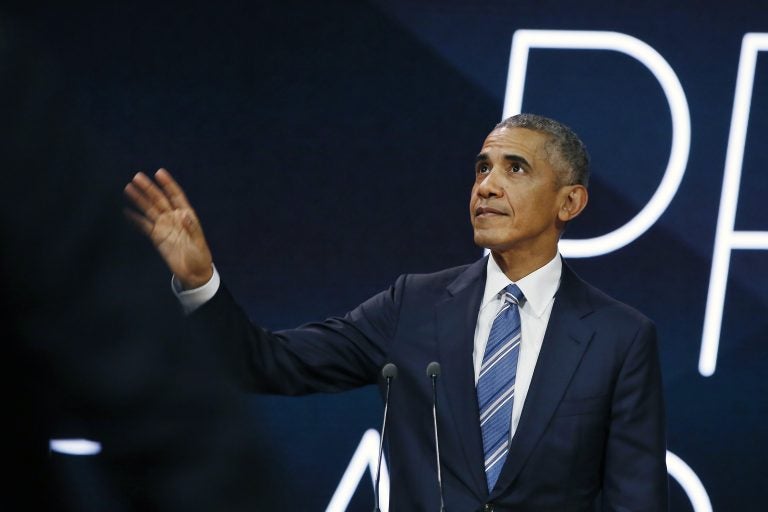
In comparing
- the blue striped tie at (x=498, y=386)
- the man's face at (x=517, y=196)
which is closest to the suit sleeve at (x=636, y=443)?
the blue striped tie at (x=498, y=386)

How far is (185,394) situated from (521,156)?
89.7 inches

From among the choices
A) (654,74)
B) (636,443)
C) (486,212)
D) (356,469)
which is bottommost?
(356,469)

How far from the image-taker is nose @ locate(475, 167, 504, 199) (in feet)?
9.40

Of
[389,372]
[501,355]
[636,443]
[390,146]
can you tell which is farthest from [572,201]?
[390,146]

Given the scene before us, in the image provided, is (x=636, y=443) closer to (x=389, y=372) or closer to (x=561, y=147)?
(x=389, y=372)

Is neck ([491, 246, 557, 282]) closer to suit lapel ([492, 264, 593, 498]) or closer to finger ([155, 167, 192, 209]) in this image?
suit lapel ([492, 264, 593, 498])

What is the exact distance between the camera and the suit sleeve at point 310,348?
2615 millimetres

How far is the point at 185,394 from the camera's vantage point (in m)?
0.68

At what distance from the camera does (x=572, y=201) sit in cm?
297

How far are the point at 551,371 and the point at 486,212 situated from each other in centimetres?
42

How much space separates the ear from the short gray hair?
0.05 feet

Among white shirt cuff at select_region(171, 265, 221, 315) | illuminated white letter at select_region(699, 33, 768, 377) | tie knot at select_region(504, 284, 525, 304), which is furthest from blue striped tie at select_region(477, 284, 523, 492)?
illuminated white letter at select_region(699, 33, 768, 377)

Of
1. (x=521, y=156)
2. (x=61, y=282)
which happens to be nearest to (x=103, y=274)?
(x=61, y=282)

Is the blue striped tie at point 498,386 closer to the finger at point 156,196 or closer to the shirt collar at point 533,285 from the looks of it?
the shirt collar at point 533,285
